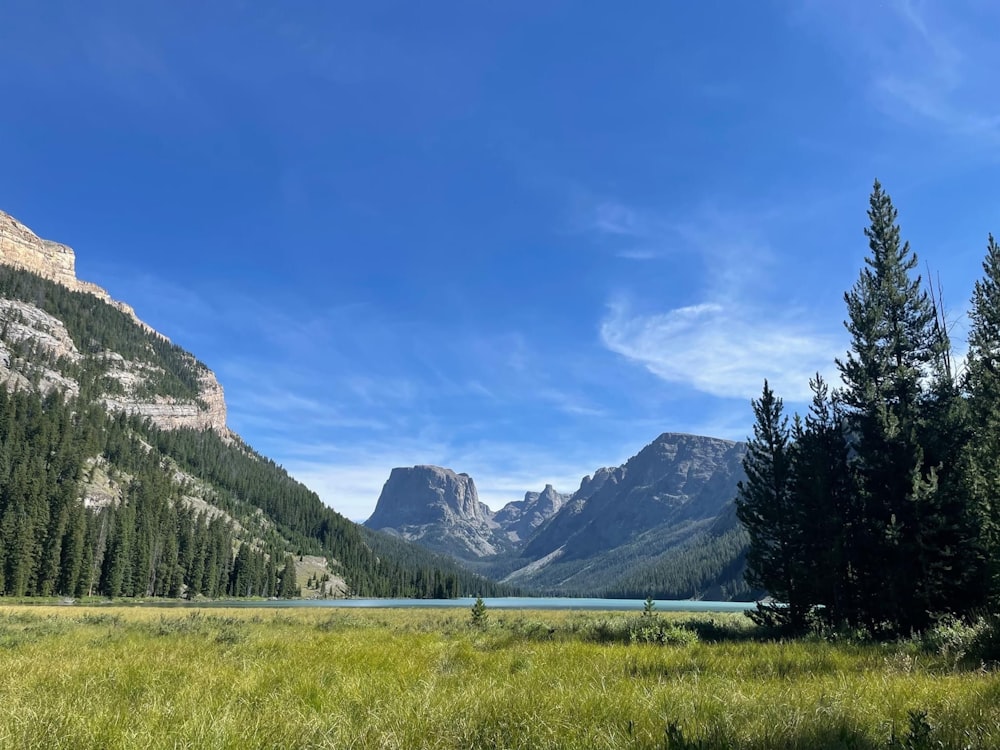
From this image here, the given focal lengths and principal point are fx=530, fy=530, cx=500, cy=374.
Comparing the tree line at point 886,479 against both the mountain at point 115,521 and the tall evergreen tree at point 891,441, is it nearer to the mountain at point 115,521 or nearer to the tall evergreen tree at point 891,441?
the tall evergreen tree at point 891,441

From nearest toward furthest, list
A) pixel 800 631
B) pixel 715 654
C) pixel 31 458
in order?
1. pixel 715 654
2. pixel 800 631
3. pixel 31 458

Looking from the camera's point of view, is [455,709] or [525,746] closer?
[525,746]

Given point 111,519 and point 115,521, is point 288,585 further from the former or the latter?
point 115,521

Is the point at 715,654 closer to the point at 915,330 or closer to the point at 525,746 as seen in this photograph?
the point at 525,746

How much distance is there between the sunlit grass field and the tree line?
8.32 m

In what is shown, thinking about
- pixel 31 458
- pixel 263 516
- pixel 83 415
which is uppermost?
pixel 83 415

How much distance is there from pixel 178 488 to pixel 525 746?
18179 centimetres

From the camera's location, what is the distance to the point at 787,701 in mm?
5719

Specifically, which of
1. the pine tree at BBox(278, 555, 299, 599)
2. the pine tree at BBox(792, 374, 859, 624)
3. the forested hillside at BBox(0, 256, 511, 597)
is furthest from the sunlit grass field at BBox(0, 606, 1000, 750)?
the pine tree at BBox(278, 555, 299, 599)

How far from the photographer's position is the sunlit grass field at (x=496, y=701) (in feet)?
14.6

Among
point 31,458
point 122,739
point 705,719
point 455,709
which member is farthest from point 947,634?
point 31,458

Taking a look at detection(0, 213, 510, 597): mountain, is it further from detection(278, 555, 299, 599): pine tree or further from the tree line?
the tree line

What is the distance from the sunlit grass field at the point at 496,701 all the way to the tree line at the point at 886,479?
8.32m

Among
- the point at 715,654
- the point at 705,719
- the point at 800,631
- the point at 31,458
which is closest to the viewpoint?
the point at 705,719
